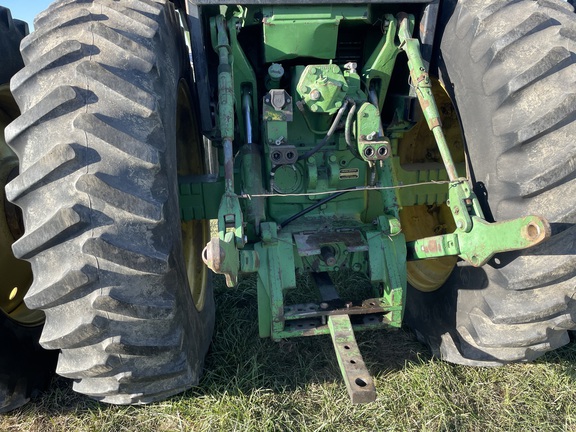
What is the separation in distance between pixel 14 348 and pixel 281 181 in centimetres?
165

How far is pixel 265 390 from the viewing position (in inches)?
103

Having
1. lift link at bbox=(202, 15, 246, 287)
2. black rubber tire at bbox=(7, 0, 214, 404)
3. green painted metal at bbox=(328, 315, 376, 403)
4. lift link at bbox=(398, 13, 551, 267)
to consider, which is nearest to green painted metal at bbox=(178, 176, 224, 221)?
lift link at bbox=(202, 15, 246, 287)

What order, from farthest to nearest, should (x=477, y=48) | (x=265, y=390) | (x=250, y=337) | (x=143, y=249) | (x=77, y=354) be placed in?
(x=250, y=337) < (x=265, y=390) < (x=477, y=48) < (x=77, y=354) < (x=143, y=249)

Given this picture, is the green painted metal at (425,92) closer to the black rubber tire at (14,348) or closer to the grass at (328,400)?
the grass at (328,400)

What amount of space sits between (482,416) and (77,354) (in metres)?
2.07

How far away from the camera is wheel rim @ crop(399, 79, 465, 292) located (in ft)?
9.93

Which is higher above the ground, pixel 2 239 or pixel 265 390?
pixel 2 239

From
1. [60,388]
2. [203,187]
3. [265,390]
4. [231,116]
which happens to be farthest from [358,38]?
[60,388]

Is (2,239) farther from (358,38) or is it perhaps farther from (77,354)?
(358,38)

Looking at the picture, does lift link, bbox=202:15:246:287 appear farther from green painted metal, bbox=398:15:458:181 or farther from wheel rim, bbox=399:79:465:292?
wheel rim, bbox=399:79:465:292

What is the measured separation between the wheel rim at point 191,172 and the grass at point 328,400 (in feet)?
1.67

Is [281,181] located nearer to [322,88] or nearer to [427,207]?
[322,88]

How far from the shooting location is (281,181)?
249cm

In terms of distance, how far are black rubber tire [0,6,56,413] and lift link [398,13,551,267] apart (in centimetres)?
212
